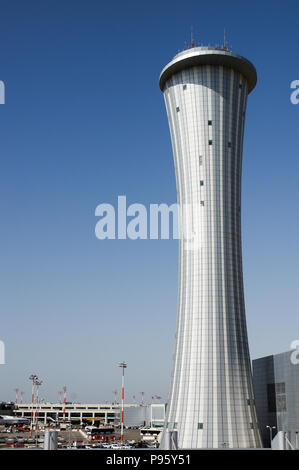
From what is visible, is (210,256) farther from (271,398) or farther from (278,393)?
(271,398)

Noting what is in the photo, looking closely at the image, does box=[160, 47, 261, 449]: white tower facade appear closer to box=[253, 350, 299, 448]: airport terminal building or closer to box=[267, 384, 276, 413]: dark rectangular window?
box=[253, 350, 299, 448]: airport terminal building

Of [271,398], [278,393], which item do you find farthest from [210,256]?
[271,398]

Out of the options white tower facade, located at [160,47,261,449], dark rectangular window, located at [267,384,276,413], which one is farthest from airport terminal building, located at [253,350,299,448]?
white tower facade, located at [160,47,261,449]

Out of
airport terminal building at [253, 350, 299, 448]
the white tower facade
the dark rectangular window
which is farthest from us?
the dark rectangular window

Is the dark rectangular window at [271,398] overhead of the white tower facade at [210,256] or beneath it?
beneath

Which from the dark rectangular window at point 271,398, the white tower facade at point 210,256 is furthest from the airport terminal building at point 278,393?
the white tower facade at point 210,256

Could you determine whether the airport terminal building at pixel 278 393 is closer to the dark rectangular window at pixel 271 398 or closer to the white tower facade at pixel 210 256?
the dark rectangular window at pixel 271 398
